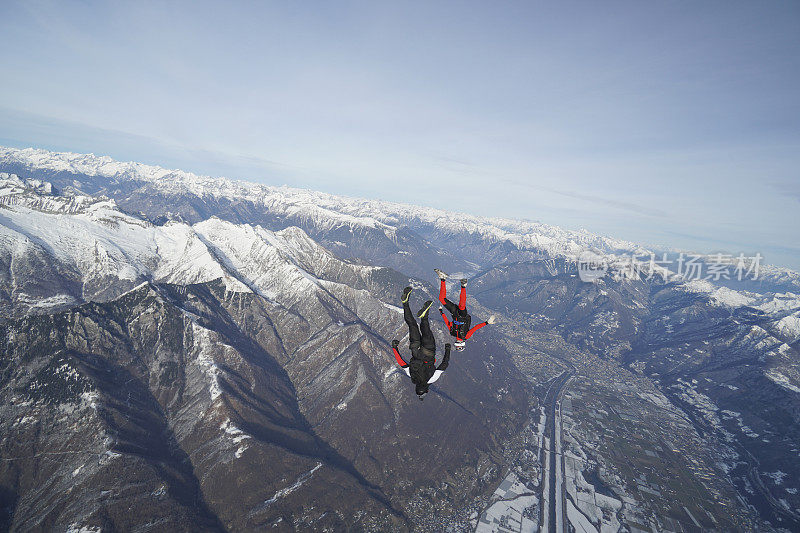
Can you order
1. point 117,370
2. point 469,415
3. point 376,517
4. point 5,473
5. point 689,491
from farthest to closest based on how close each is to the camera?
point 469,415, point 689,491, point 117,370, point 376,517, point 5,473

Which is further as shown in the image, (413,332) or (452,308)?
(452,308)

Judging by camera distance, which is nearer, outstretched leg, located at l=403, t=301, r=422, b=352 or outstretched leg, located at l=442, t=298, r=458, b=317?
outstretched leg, located at l=403, t=301, r=422, b=352

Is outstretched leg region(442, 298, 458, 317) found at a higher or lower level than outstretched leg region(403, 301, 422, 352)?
higher

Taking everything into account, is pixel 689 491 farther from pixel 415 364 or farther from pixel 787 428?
pixel 415 364

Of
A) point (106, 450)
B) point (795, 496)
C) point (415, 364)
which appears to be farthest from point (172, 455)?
point (795, 496)

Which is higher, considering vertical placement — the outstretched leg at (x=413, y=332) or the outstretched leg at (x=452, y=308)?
the outstretched leg at (x=452, y=308)

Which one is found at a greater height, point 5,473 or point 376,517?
point 5,473

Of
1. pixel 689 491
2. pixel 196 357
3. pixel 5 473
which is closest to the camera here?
pixel 5 473

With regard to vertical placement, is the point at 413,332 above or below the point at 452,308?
below

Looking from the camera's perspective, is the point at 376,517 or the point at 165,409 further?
the point at 165,409

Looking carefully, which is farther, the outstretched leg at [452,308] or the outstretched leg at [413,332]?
the outstretched leg at [452,308]

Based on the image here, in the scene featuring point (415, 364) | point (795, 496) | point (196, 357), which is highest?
point (415, 364)
